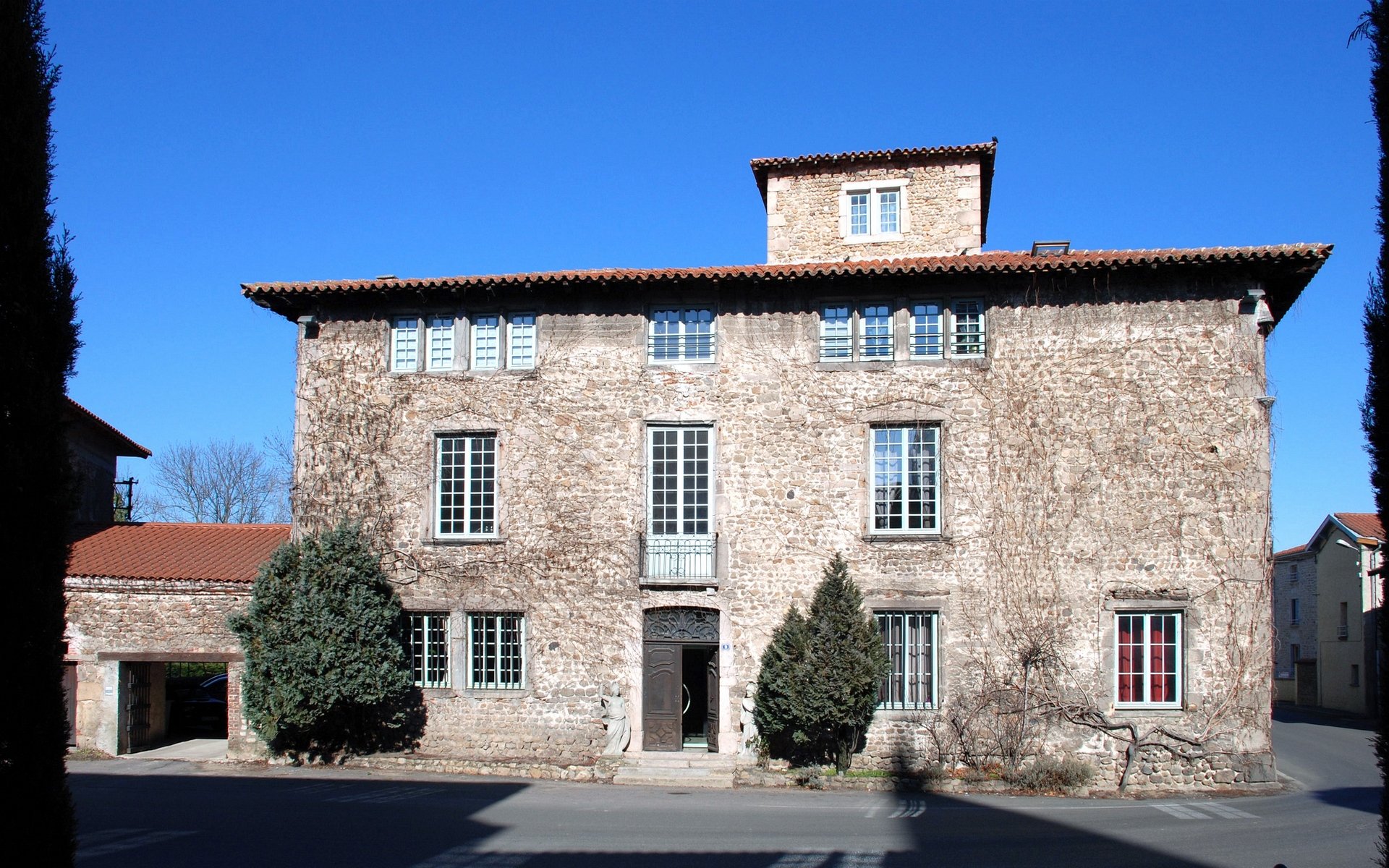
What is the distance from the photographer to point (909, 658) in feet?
55.2

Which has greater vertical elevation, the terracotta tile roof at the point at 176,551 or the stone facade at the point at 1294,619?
the terracotta tile roof at the point at 176,551

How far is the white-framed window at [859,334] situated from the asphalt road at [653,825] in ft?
22.8

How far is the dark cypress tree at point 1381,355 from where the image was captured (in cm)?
640

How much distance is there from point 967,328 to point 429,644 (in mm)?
10556

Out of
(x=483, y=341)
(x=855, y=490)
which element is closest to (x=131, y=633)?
(x=483, y=341)

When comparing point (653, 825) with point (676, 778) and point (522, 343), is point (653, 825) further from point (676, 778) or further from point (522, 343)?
point (522, 343)

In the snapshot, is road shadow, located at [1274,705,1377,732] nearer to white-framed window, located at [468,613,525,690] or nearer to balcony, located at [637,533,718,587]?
balcony, located at [637,533,718,587]

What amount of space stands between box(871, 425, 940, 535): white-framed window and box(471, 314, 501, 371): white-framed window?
22.1 ft

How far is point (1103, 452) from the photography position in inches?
659

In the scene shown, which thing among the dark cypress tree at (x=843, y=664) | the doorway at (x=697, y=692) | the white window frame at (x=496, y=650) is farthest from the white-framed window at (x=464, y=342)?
the dark cypress tree at (x=843, y=664)

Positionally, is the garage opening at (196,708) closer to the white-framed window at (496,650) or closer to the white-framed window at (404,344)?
the white-framed window at (496,650)

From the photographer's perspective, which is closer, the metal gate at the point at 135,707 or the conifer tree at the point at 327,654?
the conifer tree at the point at 327,654

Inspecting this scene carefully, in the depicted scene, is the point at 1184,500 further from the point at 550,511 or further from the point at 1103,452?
the point at 550,511

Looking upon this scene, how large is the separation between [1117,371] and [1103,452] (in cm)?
134
